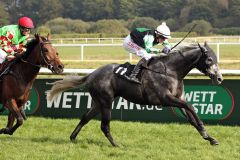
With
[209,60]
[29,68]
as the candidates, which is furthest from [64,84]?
[209,60]

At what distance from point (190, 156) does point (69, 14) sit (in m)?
76.3

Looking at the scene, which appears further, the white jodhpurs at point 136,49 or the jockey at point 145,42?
the white jodhpurs at point 136,49

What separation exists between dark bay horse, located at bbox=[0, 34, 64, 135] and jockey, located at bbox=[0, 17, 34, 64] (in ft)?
0.70

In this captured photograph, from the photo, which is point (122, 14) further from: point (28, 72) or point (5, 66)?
point (28, 72)

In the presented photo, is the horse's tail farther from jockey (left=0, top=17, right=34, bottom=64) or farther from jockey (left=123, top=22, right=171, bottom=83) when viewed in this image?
jockey (left=123, top=22, right=171, bottom=83)

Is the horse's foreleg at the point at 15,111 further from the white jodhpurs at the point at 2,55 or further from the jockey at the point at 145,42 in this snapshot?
the jockey at the point at 145,42

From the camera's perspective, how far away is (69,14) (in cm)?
8069

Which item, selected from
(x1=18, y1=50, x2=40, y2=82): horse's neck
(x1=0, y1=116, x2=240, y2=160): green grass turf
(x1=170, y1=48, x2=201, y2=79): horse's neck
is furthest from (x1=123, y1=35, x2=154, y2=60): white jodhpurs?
(x1=18, y1=50, x2=40, y2=82): horse's neck

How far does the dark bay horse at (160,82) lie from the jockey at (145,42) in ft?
0.34

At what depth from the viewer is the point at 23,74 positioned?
21.9 feet

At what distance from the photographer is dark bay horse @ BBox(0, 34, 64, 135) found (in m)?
6.52

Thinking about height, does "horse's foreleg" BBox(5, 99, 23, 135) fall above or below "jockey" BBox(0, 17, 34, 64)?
below

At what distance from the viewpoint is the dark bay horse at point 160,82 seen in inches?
256

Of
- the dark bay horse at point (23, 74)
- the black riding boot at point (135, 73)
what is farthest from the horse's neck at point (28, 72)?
the black riding boot at point (135, 73)
